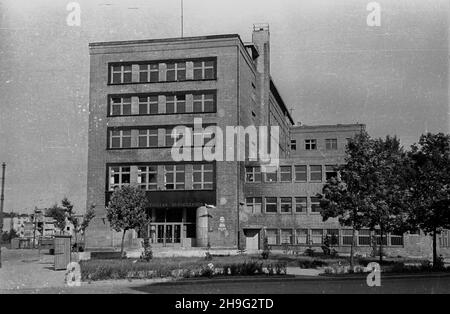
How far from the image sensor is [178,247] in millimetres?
53312

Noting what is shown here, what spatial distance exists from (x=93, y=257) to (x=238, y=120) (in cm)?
2022

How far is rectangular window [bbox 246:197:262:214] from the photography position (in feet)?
187

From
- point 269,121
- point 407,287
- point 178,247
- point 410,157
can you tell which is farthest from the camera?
point 269,121

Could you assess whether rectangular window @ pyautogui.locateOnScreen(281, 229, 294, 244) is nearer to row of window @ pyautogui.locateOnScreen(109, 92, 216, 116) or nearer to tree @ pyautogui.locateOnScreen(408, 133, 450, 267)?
row of window @ pyautogui.locateOnScreen(109, 92, 216, 116)

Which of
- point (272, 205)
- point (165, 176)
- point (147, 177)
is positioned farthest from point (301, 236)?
point (147, 177)

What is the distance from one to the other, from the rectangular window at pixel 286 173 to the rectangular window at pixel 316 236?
550 centimetres

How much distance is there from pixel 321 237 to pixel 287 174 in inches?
271

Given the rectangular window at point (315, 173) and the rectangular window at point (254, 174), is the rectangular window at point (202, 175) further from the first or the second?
the rectangular window at point (315, 173)

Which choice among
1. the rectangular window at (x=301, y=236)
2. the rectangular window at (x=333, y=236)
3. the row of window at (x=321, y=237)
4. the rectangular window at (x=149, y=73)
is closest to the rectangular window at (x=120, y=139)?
the rectangular window at (x=149, y=73)

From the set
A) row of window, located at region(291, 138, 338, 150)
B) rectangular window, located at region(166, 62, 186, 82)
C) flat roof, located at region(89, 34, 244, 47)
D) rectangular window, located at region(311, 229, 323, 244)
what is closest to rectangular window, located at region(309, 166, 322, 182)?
rectangular window, located at region(311, 229, 323, 244)

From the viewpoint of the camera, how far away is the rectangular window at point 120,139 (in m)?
56.1

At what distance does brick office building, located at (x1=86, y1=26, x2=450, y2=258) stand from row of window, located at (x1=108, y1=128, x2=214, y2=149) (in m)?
0.10
